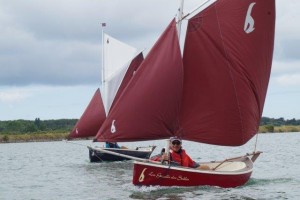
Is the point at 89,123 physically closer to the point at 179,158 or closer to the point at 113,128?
the point at 179,158

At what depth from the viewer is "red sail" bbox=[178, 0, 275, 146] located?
2191cm

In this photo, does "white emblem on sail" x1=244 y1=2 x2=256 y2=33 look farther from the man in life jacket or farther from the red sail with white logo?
the man in life jacket

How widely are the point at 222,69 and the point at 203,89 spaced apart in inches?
38.7

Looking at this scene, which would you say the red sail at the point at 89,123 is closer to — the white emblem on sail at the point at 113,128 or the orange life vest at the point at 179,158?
the orange life vest at the point at 179,158

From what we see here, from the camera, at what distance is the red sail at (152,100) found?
20.5m

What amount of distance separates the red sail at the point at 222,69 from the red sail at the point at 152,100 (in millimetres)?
885

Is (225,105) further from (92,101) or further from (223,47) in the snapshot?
(92,101)

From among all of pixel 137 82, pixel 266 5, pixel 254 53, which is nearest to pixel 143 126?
pixel 137 82

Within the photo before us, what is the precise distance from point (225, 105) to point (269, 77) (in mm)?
2854

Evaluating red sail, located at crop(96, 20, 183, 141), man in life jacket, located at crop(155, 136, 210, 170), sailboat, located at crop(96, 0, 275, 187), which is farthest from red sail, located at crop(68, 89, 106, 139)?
red sail, located at crop(96, 20, 183, 141)

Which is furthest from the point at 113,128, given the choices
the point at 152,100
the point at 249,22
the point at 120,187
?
the point at 120,187

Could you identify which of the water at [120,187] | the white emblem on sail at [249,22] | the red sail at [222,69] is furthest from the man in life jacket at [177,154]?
the white emblem on sail at [249,22]

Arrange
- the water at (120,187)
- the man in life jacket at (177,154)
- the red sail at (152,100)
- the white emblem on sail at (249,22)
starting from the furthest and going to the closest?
the white emblem on sail at (249,22) → the water at (120,187) → the man in life jacket at (177,154) → the red sail at (152,100)

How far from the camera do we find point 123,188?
25.8m
